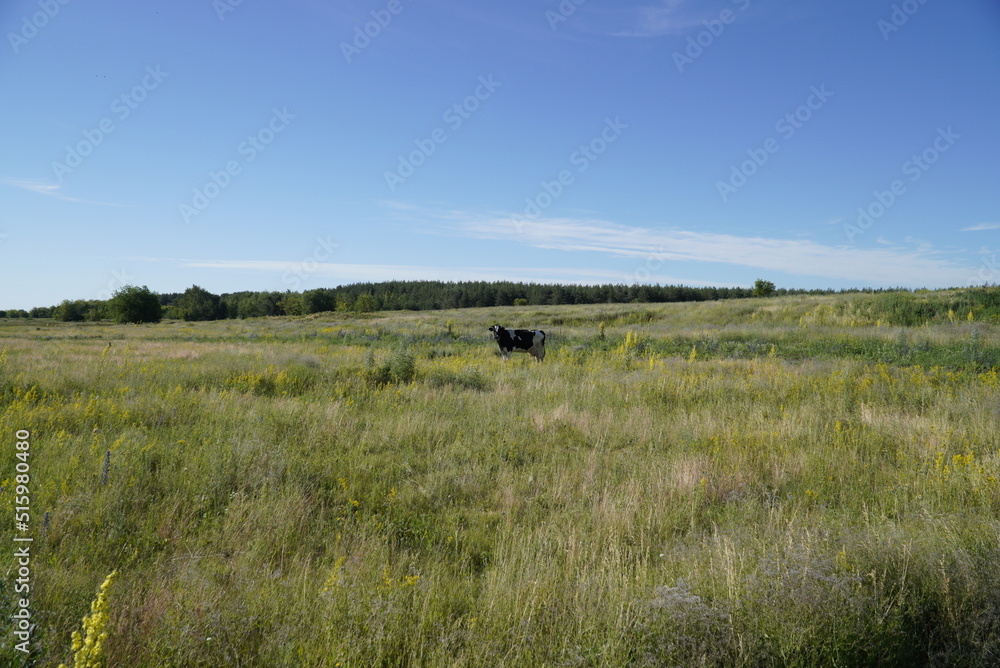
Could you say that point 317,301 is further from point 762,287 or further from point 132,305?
point 762,287

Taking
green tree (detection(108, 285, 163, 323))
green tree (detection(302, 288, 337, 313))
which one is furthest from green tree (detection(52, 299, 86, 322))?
green tree (detection(302, 288, 337, 313))

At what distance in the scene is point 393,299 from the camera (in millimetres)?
124562

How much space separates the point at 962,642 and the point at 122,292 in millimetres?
107702

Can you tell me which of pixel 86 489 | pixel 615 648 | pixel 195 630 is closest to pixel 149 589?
pixel 195 630

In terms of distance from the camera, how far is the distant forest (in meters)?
106

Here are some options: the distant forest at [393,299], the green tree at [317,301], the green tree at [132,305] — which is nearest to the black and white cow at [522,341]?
the distant forest at [393,299]

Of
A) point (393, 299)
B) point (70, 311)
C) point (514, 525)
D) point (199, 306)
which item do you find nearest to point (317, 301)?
point (393, 299)

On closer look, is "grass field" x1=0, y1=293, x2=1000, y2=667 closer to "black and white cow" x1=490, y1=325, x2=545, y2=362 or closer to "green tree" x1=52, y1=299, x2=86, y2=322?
"black and white cow" x1=490, y1=325, x2=545, y2=362

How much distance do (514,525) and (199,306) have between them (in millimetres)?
128034

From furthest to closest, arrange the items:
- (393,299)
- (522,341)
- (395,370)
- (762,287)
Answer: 1. (393,299)
2. (762,287)
3. (522,341)
4. (395,370)

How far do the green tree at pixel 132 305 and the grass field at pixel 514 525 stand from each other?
92283 mm

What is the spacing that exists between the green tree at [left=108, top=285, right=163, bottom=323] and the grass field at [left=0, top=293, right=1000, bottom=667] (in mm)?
92283

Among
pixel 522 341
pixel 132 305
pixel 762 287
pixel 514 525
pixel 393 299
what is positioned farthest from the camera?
pixel 393 299

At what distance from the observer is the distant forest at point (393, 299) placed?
106125 millimetres
